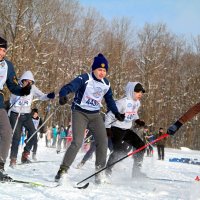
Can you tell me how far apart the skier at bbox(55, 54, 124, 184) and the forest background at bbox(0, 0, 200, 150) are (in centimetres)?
2258

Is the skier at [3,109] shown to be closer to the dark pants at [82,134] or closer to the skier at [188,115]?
the dark pants at [82,134]

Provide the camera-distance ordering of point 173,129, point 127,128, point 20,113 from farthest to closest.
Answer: point 20,113 < point 127,128 < point 173,129

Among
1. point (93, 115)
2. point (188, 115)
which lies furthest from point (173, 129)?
point (93, 115)

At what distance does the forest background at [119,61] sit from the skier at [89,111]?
22.6 meters

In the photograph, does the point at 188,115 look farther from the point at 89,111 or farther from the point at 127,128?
the point at 127,128

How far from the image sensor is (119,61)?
125 ft

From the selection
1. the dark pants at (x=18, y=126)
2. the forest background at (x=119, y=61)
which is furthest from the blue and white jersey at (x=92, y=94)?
the forest background at (x=119, y=61)

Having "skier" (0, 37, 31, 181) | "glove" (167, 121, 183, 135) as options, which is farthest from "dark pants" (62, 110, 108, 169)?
"glove" (167, 121, 183, 135)

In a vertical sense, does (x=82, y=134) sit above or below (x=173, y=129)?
below

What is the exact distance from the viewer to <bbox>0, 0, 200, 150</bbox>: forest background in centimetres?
3009

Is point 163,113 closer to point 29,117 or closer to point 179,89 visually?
point 179,89

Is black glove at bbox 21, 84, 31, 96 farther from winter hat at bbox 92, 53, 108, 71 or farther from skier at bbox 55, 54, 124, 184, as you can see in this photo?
winter hat at bbox 92, 53, 108, 71

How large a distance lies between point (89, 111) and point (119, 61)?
33.3 meters

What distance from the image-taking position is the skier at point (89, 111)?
196 inches
